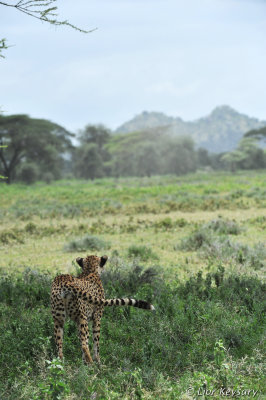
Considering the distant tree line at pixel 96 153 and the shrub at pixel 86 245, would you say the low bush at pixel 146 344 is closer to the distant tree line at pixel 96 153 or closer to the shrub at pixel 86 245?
the shrub at pixel 86 245

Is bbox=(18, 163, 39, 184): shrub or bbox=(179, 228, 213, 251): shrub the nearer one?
bbox=(179, 228, 213, 251): shrub

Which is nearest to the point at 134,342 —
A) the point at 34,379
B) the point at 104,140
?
the point at 34,379

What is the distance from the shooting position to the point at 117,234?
46.2 feet

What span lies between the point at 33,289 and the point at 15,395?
10.8 ft

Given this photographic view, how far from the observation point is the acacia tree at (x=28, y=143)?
5329 centimetres

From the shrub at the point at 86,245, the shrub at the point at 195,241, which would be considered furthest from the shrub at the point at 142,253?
the shrub at the point at 86,245

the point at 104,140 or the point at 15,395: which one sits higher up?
the point at 104,140

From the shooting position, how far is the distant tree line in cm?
5400

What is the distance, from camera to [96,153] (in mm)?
65938

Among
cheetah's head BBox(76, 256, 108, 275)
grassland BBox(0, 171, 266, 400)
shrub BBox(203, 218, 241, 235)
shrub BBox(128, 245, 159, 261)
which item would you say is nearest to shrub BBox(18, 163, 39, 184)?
grassland BBox(0, 171, 266, 400)

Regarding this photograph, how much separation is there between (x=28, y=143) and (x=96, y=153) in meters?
13.0

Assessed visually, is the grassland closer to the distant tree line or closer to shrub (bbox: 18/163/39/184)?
the distant tree line

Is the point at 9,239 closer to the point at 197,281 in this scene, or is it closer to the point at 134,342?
the point at 197,281

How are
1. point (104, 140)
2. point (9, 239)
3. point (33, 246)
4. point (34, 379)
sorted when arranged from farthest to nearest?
point (104, 140), point (9, 239), point (33, 246), point (34, 379)
